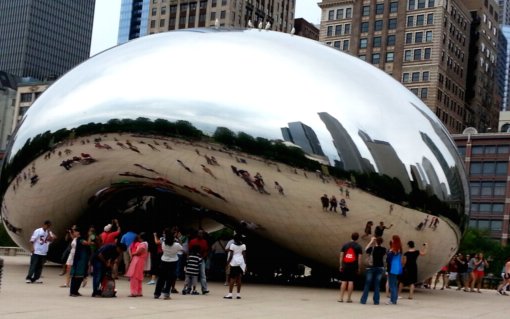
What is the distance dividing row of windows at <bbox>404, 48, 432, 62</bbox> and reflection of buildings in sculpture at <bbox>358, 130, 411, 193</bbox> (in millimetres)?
91865

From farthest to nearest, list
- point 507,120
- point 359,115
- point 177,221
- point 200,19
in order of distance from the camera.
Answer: point 200,19, point 507,120, point 177,221, point 359,115

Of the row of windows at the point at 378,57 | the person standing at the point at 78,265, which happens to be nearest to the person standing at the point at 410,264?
the person standing at the point at 78,265

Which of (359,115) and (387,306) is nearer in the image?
(387,306)

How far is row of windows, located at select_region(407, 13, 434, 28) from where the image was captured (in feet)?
340

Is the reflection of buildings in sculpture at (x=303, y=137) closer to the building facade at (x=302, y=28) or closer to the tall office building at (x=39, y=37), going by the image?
the building facade at (x=302, y=28)

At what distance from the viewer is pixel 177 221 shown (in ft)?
67.2

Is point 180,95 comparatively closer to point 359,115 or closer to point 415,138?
point 359,115

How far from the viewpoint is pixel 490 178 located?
8662 cm

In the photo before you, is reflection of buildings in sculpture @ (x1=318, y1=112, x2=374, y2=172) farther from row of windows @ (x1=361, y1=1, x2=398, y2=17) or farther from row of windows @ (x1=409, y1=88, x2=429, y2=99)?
row of windows @ (x1=361, y1=1, x2=398, y2=17)

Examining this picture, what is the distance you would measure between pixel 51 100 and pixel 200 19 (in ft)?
340

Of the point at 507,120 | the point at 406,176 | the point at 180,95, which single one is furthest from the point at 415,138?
the point at 507,120

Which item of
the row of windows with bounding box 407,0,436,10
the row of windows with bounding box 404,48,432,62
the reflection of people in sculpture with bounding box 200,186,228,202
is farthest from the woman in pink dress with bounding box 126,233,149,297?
the row of windows with bounding box 407,0,436,10

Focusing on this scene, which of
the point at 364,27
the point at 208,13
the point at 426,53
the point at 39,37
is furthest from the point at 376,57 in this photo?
the point at 39,37

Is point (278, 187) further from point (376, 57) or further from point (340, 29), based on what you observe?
point (340, 29)
